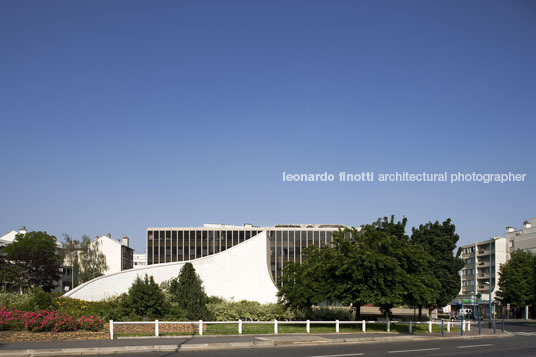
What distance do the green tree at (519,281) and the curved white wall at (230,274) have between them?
5307 centimetres

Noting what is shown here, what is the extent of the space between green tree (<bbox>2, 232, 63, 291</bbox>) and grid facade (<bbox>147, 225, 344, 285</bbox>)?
19934mm

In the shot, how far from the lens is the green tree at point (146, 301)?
2892 centimetres

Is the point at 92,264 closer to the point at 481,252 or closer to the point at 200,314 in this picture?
the point at 200,314

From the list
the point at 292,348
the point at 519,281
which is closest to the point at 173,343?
the point at 292,348

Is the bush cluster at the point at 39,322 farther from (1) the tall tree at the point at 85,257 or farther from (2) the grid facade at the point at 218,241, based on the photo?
(2) the grid facade at the point at 218,241

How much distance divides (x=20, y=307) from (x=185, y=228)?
7608 centimetres

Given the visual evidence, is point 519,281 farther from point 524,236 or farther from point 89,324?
point 89,324

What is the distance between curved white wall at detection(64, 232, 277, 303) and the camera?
39.3 meters

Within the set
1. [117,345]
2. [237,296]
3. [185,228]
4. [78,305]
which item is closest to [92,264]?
[185,228]

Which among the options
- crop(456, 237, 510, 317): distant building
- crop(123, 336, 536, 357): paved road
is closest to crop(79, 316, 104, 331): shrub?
crop(123, 336, 536, 357): paved road

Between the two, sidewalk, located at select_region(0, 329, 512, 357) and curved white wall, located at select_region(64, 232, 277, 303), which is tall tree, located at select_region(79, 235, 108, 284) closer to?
curved white wall, located at select_region(64, 232, 277, 303)

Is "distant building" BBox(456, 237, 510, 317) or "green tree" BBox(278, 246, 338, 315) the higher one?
"green tree" BBox(278, 246, 338, 315)

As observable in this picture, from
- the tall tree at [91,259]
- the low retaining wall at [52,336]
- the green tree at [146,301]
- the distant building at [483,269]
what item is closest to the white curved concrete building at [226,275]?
the green tree at [146,301]

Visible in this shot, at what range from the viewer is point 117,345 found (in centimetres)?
2058
